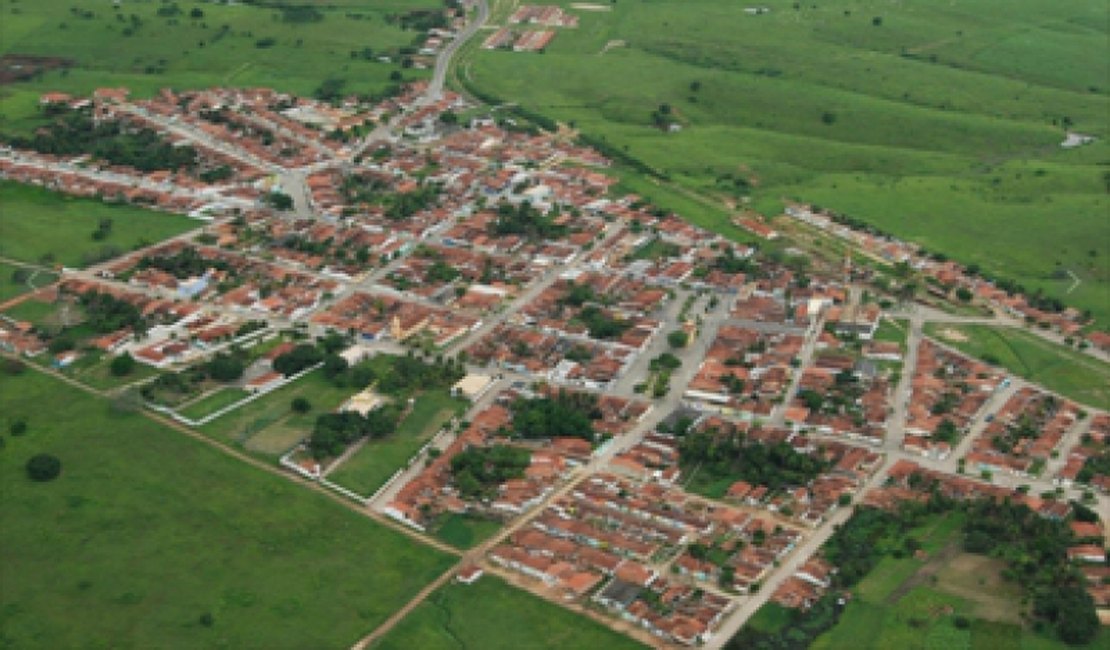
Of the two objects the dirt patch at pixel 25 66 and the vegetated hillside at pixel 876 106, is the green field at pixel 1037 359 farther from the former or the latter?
the dirt patch at pixel 25 66

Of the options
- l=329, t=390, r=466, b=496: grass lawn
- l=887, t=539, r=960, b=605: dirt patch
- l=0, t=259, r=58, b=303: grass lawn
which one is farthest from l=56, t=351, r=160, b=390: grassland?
l=887, t=539, r=960, b=605: dirt patch

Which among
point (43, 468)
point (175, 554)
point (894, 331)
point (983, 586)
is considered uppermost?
point (894, 331)

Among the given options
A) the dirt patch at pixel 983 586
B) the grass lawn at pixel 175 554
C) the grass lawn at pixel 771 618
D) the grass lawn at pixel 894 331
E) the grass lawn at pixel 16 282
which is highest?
the grass lawn at pixel 894 331

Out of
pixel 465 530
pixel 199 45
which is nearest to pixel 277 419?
pixel 465 530

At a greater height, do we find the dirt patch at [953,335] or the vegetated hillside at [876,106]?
the vegetated hillside at [876,106]

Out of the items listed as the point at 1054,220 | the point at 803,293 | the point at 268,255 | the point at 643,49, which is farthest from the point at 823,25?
the point at 268,255

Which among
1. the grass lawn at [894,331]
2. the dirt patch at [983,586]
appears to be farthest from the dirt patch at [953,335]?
the dirt patch at [983,586]

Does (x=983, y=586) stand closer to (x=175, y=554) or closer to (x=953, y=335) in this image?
(x=953, y=335)

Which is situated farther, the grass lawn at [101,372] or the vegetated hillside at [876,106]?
the vegetated hillside at [876,106]
